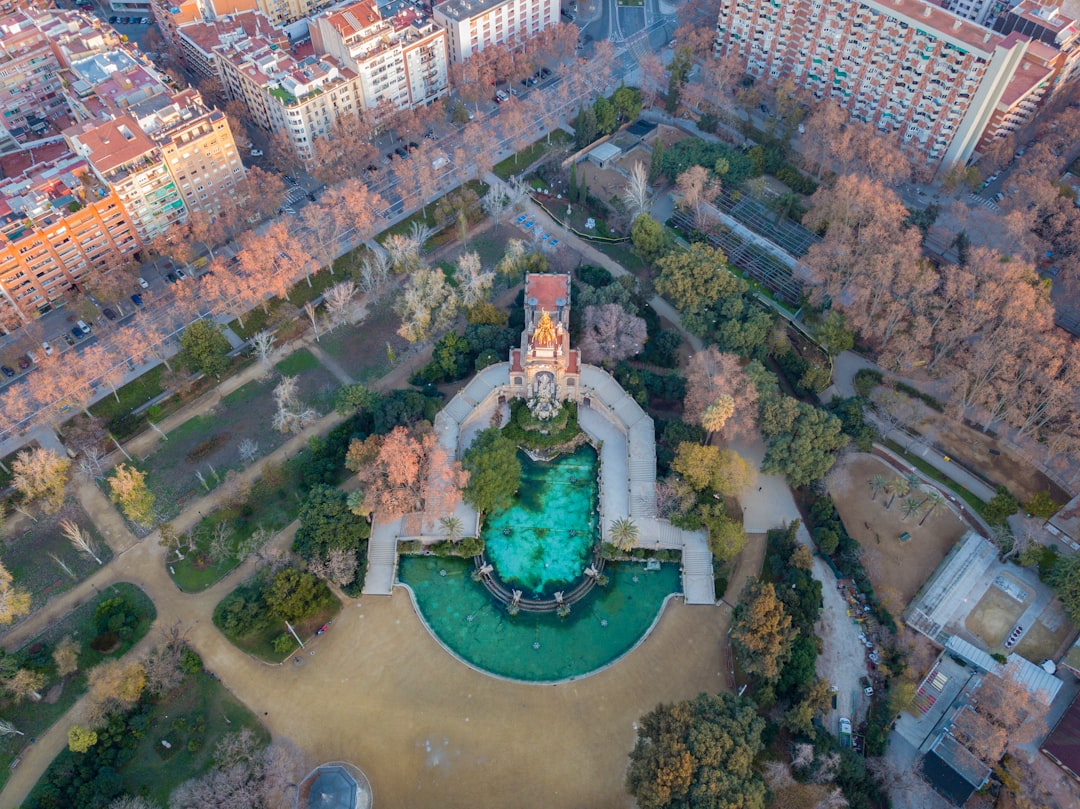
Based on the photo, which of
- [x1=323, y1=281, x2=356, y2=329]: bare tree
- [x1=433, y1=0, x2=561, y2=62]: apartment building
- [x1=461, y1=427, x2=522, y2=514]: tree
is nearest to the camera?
[x1=461, y1=427, x2=522, y2=514]: tree

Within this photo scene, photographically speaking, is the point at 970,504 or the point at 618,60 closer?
the point at 970,504

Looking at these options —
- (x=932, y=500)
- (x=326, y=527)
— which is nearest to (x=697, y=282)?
(x=932, y=500)

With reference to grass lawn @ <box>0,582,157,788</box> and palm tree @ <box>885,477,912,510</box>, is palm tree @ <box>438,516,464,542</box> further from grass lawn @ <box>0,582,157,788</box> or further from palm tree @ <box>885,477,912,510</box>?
palm tree @ <box>885,477,912,510</box>

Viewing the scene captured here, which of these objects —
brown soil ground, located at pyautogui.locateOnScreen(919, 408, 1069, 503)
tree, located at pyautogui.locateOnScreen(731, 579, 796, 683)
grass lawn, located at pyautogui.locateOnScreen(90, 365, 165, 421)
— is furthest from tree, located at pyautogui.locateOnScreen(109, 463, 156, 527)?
brown soil ground, located at pyautogui.locateOnScreen(919, 408, 1069, 503)

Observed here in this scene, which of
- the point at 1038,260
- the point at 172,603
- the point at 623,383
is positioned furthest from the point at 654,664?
the point at 1038,260

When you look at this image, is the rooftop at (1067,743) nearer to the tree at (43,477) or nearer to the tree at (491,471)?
the tree at (491,471)

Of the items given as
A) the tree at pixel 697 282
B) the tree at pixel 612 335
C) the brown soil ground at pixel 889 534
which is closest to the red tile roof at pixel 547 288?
the tree at pixel 612 335

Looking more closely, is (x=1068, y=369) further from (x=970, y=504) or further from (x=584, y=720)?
(x=584, y=720)
